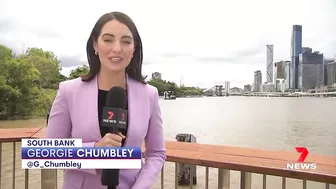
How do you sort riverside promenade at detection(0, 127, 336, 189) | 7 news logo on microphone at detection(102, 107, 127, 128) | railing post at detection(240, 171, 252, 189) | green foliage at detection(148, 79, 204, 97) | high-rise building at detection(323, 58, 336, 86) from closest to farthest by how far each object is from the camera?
7 news logo on microphone at detection(102, 107, 127, 128) → riverside promenade at detection(0, 127, 336, 189) → railing post at detection(240, 171, 252, 189) → green foliage at detection(148, 79, 204, 97) → high-rise building at detection(323, 58, 336, 86)

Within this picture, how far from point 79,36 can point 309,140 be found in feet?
16.3

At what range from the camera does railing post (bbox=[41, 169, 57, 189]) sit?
1570mm

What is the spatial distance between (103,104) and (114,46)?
17cm

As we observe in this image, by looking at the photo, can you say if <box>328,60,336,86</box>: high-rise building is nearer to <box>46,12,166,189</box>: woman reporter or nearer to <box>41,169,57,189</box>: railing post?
<box>46,12,166,189</box>: woman reporter

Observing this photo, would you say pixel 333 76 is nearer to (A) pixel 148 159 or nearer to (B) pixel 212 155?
(B) pixel 212 155

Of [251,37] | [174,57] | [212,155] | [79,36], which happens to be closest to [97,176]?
[212,155]

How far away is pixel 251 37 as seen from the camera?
2029mm

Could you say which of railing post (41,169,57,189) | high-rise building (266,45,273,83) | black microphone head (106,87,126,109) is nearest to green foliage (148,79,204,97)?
high-rise building (266,45,273,83)

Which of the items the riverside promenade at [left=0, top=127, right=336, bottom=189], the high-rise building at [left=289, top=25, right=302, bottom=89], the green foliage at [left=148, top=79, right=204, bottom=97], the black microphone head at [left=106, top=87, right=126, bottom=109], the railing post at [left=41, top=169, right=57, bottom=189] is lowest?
the railing post at [left=41, top=169, right=57, bottom=189]

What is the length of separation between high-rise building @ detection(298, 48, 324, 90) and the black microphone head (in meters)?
1.48

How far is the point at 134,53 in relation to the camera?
37.4 inches

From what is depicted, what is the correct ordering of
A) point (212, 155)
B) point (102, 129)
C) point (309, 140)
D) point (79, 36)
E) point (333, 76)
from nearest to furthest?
point (102, 129) < point (212, 155) < point (79, 36) < point (333, 76) < point (309, 140)

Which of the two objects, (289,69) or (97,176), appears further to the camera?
(289,69)

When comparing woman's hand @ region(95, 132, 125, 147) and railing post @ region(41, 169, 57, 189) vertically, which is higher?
woman's hand @ region(95, 132, 125, 147)
